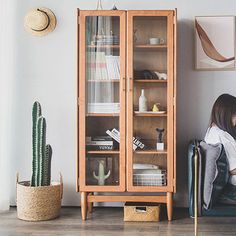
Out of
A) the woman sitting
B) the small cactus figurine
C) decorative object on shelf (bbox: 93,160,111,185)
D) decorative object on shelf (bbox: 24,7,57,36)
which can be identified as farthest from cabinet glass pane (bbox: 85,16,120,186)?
the woman sitting

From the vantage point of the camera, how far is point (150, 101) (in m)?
3.88

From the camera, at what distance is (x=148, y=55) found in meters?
3.87

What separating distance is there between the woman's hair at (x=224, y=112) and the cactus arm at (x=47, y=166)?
1420 mm

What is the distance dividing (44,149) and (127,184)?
2.49ft

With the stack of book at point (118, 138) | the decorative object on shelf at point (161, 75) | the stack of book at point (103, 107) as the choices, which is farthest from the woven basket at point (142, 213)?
the decorative object on shelf at point (161, 75)

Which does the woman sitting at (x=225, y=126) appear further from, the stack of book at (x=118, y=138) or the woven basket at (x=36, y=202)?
the woven basket at (x=36, y=202)

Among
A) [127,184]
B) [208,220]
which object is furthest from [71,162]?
[208,220]

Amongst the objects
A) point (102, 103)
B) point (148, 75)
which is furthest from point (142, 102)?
point (102, 103)

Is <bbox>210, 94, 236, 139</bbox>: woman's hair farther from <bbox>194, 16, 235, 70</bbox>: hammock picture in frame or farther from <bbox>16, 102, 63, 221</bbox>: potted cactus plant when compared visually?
<bbox>16, 102, 63, 221</bbox>: potted cactus plant

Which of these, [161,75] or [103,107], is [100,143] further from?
[161,75]

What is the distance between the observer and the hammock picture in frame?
415 centimetres

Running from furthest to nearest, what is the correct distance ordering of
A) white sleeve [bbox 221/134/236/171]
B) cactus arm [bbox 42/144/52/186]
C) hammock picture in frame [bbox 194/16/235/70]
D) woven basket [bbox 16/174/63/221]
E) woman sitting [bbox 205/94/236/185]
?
1. hammock picture in frame [bbox 194/16/235/70]
2. cactus arm [bbox 42/144/52/186]
3. woven basket [bbox 16/174/63/221]
4. woman sitting [bbox 205/94/236/185]
5. white sleeve [bbox 221/134/236/171]

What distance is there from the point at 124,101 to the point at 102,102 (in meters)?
0.19

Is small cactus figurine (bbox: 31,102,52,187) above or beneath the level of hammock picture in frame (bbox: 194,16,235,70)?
beneath
